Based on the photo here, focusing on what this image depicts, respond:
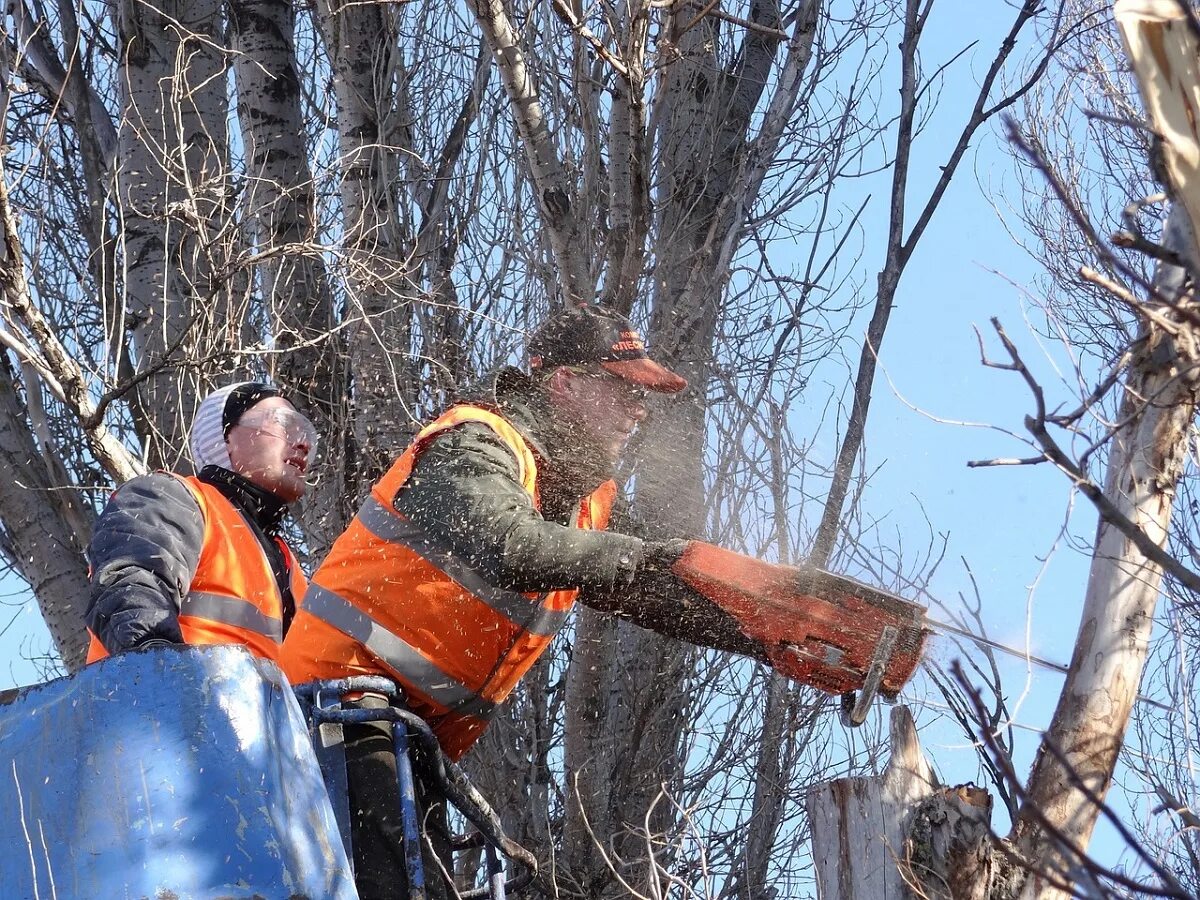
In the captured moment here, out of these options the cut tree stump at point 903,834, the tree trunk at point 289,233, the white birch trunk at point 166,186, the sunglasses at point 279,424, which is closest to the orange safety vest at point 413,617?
the sunglasses at point 279,424

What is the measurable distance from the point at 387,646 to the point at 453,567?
0.26 meters

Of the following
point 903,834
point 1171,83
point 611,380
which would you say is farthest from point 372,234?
point 1171,83

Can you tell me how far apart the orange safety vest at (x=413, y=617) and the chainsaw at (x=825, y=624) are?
462 millimetres

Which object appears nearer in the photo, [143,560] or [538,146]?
[143,560]

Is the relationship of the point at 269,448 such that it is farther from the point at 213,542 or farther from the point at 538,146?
the point at 538,146

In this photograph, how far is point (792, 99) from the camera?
276 inches

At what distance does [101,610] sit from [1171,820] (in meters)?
3.20

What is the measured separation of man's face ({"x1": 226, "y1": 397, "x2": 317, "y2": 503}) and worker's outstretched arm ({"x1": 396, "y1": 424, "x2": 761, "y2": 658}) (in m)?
0.65

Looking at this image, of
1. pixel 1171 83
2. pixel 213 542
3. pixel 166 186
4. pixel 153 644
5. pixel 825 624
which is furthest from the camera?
pixel 166 186

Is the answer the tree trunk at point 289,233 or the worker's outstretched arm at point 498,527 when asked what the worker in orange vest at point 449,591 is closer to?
the worker's outstretched arm at point 498,527

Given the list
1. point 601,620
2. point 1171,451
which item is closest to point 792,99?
point 601,620

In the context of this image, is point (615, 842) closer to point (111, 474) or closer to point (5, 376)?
point (111, 474)

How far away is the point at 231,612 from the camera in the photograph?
3.95 meters

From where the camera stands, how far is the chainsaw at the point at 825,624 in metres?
3.71
